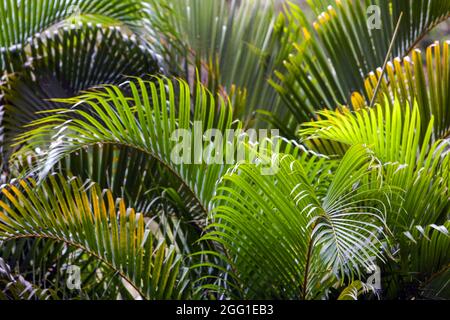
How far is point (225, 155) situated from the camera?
2.58 m

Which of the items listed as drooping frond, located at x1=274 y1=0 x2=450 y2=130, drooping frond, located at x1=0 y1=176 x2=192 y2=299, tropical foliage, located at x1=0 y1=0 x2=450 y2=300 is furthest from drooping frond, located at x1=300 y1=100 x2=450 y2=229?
drooping frond, located at x1=274 y1=0 x2=450 y2=130

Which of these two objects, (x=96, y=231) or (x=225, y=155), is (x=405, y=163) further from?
(x=96, y=231)

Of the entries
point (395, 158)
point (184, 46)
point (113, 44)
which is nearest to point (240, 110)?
point (184, 46)

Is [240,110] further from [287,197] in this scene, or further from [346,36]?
[287,197]

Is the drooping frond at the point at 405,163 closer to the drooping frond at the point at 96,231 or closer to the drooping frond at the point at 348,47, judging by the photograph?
the drooping frond at the point at 96,231

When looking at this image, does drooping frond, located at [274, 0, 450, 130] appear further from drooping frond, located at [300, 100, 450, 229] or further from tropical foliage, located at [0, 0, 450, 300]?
drooping frond, located at [300, 100, 450, 229]

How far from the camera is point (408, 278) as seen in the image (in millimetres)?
2451

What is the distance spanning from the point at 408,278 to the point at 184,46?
5.57 ft

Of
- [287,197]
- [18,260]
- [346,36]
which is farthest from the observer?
[346,36]

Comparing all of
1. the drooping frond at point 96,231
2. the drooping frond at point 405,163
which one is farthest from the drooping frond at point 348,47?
the drooping frond at point 96,231

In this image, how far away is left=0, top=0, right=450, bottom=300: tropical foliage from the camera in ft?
7.38

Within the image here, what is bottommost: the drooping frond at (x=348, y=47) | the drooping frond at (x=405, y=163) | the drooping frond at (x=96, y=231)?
the drooping frond at (x=96, y=231)

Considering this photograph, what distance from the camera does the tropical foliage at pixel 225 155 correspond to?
7.38 feet
